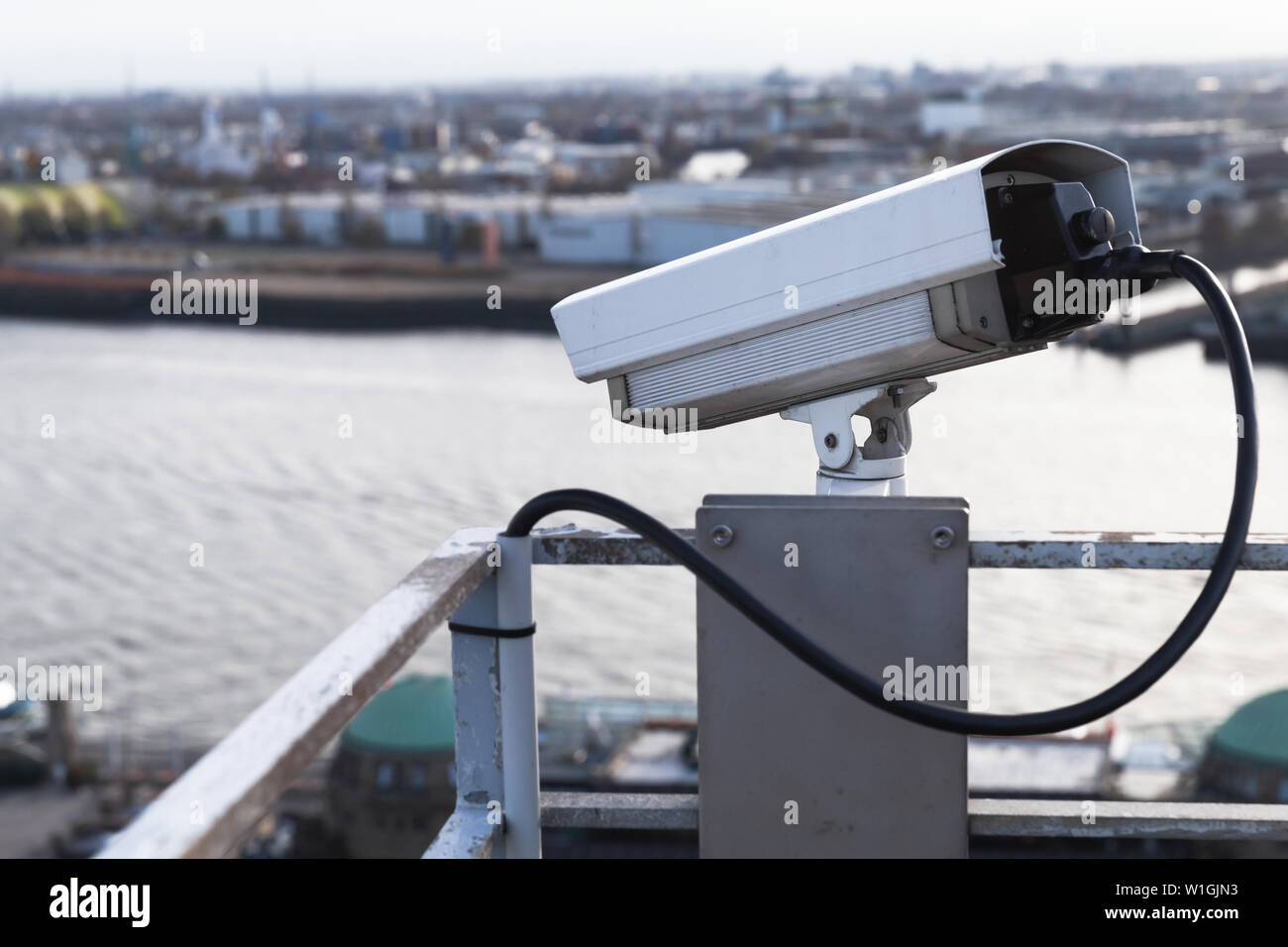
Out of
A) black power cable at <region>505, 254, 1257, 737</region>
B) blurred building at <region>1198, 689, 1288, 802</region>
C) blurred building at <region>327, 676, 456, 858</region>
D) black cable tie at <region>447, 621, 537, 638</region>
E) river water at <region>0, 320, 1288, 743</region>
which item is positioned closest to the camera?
black power cable at <region>505, 254, 1257, 737</region>

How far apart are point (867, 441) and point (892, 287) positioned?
0.41 ft

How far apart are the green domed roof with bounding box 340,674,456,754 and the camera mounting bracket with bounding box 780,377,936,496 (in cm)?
880

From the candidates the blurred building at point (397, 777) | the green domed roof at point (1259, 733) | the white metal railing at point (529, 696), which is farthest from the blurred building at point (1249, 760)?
the white metal railing at point (529, 696)

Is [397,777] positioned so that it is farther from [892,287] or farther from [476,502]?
[892,287]

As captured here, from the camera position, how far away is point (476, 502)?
1379cm

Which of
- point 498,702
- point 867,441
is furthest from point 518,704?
point 867,441

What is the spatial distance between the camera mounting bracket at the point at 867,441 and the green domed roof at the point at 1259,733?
856 cm

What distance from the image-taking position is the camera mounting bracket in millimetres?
968

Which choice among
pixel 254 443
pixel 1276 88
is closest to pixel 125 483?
pixel 254 443

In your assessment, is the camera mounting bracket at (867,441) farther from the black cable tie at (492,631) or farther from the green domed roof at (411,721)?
the green domed roof at (411,721)

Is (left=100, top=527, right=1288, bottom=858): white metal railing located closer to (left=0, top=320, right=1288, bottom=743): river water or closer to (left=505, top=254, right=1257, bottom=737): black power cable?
(left=505, top=254, right=1257, bottom=737): black power cable

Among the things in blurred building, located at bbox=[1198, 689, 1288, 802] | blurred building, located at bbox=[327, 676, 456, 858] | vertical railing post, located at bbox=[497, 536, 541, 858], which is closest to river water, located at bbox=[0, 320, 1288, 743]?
blurred building, located at bbox=[1198, 689, 1288, 802]
